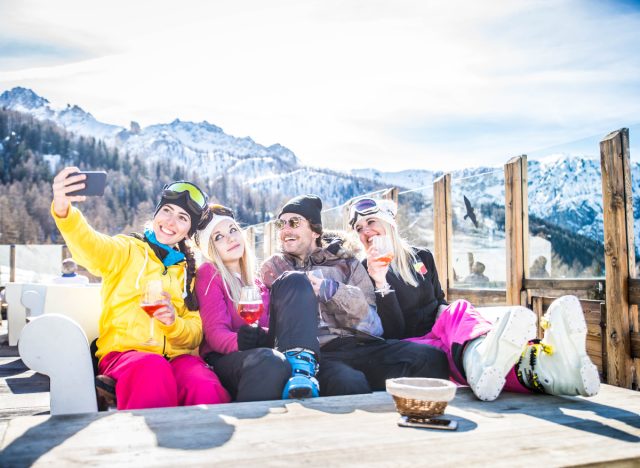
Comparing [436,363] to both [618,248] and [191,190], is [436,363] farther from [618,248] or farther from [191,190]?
[618,248]

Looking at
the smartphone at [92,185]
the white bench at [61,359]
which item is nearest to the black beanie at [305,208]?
the smartphone at [92,185]

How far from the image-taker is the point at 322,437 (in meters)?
1.56

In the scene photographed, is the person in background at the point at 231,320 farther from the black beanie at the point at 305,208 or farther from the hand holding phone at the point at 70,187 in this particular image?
the hand holding phone at the point at 70,187

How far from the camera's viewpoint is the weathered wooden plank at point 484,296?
5.08m

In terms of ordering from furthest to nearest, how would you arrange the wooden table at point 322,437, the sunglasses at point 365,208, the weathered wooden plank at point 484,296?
the weathered wooden plank at point 484,296, the sunglasses at point 365,208, the wooden table at point 322,437

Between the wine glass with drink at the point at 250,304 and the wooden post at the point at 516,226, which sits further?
the wooden post at the point at 516,226

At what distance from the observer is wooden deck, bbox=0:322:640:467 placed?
139 cm

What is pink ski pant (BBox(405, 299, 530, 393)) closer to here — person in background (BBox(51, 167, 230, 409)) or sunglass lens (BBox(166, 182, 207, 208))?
person in background (BBox(51, 167, 230, 409))

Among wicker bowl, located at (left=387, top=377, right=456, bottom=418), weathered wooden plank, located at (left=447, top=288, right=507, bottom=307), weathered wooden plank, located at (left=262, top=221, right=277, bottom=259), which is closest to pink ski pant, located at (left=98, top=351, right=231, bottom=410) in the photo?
wicker bowl, located at (left=387, top=377, right=456, bottom=418)

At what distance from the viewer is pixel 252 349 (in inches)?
98.0

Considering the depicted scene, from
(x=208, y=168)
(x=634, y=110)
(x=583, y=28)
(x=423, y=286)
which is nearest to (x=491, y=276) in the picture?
(x=423, y=286)

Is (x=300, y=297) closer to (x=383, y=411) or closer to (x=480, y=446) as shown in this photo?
(x=383, y=411)

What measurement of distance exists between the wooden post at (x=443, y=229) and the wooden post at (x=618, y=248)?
216 centimetres

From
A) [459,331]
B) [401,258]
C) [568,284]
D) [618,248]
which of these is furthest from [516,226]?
[459,331]
